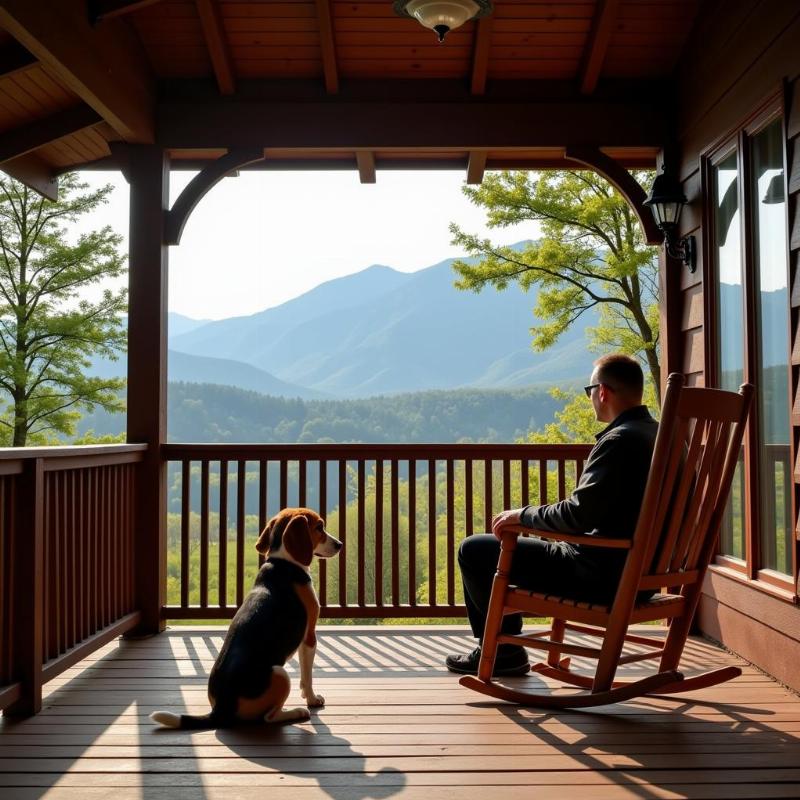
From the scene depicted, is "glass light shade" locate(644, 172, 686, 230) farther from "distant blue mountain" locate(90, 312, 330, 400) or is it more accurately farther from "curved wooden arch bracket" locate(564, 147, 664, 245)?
"distant blue mountain" locate(90, 312, 330, 400)

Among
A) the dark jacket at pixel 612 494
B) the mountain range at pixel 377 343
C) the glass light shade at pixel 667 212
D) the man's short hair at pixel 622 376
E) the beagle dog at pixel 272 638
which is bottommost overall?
the beagle dog at pixel 272 638

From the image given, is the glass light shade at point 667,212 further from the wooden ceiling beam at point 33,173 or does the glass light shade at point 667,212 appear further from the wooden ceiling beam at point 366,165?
the wooden ceiling beam at point 33,173

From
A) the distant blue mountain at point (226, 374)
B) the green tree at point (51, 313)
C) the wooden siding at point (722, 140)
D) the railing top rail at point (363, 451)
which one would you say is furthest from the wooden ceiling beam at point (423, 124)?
the distant blue mountain at point (226, 374)

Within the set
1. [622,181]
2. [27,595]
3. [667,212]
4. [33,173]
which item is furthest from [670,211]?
[33,173]

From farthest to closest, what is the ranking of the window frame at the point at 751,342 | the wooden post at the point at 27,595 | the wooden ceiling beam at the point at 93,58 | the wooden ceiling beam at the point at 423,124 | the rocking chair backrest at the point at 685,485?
the wooden ceiling beam at the point at 423,124, the window frame at the point at 751,342, the wooden ceiling beam at the point at 93,58, the wooden post at the point at 27,595, the rocking chair backrest at the point at 685,485

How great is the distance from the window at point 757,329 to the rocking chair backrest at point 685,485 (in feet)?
1.65

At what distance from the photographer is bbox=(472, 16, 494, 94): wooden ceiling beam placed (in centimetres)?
445

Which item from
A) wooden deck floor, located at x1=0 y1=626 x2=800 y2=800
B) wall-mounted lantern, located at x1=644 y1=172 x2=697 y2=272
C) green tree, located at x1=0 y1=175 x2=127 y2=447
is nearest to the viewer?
wooden deck floor, located at x1=0 y1=626 x2=800 y2=800

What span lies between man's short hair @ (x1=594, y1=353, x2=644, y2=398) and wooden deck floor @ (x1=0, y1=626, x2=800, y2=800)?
115cm

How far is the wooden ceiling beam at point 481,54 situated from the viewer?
445cm

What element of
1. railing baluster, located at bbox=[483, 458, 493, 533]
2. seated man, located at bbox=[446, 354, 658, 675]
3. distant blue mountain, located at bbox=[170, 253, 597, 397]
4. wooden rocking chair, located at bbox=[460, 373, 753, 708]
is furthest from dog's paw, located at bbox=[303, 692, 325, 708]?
distant blue mountain, located at bbox=[170, 253, 597, 397]

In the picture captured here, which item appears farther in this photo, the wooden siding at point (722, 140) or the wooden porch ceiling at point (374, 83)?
the wooden porch ceiling at point (374, 83)

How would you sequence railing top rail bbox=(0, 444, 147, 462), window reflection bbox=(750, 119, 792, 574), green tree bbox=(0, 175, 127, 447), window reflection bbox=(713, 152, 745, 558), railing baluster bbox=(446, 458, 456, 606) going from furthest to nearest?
green tree bbox=(0, 175, 127, 447) < railing baluster bbox=(446, 458, 456, 606) < window reflection bbox=(713, 152, 745, 558) < window reflection bbox=(750, 119, 792, 574) < railing top rail bbox=(0, 444, 147, 462)

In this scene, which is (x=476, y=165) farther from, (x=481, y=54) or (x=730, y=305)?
(x=730, y=305)
